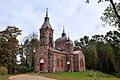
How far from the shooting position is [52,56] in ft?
125

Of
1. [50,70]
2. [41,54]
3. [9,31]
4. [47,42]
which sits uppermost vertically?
[9,31]

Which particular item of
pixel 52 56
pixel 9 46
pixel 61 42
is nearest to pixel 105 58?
pixel 61 42

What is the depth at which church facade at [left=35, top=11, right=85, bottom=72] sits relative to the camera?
38.2m

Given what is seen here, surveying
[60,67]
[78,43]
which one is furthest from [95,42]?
[60,67]

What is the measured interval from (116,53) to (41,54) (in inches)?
946

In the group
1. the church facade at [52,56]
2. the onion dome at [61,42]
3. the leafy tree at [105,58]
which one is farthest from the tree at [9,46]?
the leafy tree at [105,58]

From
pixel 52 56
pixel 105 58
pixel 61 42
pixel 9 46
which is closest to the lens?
pixel 52 56

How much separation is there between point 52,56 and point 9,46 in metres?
11.5

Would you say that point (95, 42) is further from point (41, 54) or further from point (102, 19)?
point (102, 19)

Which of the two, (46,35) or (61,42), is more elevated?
(46,35)

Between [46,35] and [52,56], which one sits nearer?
[52,56]

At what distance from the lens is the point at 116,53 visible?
52.6m

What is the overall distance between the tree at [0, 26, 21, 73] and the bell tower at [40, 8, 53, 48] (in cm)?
697

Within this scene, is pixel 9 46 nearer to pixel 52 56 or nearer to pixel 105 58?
pixel 52 56
